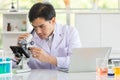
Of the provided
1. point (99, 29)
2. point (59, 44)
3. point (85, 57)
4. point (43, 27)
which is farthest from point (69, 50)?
point (99, 29)

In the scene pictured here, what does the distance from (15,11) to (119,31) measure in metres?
2.02

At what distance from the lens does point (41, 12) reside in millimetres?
2658

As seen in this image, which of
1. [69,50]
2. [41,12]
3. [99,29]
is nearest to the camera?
[41,12]

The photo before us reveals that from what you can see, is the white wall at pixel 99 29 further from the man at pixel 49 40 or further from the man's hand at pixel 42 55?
the man's hand at pixel 42 55

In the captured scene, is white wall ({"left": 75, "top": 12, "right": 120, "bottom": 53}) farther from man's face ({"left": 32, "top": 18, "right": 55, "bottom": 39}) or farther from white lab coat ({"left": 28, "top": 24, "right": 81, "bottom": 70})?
man's face ({"left": 32, "top": 18, "right": 55, "bottom": 39})

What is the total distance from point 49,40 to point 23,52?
458mm

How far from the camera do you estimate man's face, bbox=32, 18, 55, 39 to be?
8.72 ft

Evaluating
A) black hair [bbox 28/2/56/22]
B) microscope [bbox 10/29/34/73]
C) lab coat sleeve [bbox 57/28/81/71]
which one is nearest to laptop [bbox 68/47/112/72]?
lab coat sleeve [bbox 57/28/81/71]

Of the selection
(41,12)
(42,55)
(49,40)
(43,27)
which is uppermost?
(41,12)

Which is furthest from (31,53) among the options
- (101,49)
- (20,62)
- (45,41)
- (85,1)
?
(85,1)

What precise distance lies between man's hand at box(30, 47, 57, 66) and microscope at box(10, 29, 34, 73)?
0.16 ft

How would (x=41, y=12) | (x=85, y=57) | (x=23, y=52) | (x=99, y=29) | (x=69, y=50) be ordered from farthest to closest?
(x=99, y=29) < (x=69, y=50) < (x=41, y=12) < (x=23, y=52) < (x=85, y=57)

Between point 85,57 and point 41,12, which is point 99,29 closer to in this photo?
point 41,12

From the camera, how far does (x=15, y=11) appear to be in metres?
5.32
